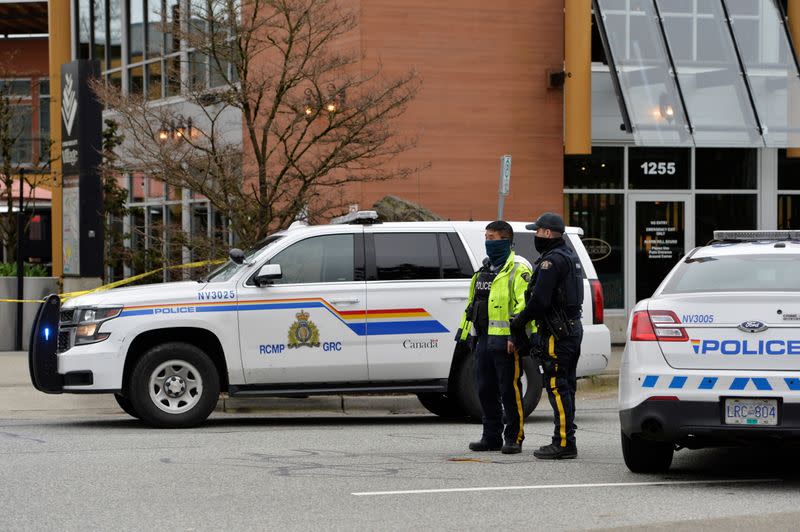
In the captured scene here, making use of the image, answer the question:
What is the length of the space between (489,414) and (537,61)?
12.1m

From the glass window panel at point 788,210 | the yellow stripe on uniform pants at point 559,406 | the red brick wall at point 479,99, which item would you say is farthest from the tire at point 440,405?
the glass window panel at point 788,210

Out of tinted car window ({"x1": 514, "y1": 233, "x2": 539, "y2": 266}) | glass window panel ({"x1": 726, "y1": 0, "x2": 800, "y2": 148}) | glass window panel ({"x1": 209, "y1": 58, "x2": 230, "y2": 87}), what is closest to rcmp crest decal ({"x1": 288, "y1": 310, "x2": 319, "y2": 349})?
tinted car window ({"x1": 514, "y1": 233, "x2": 539, "y2": 266})

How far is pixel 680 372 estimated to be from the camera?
8.47 metres

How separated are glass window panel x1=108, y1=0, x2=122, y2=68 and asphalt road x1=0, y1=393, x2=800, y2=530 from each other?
17.5m

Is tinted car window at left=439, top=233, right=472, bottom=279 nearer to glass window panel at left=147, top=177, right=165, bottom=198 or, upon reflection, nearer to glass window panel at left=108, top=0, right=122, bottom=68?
glass window panel at left=147, top=177, right=165, bottom=198

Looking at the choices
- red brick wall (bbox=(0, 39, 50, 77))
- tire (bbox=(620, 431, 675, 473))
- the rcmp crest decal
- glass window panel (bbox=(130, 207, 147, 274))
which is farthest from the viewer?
red brick wall (bbox=(0, 39, 50, 77))

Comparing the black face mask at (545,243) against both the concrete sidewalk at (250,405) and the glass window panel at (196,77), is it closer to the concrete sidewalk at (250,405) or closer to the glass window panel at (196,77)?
the concrete sidewalk at (250,405)

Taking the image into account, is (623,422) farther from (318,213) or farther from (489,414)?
(318,213)

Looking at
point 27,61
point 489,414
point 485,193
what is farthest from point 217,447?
point 27,61

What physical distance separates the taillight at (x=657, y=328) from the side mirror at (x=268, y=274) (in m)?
4.21

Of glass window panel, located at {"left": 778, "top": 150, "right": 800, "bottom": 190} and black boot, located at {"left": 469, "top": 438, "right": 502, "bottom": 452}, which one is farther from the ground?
glass window panel, located at {"left": 778, "top": 150, "right": 800, "bottom": 190}

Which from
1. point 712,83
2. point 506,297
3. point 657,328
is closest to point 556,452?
point 506,297

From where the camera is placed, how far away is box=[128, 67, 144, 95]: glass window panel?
27.5 metres

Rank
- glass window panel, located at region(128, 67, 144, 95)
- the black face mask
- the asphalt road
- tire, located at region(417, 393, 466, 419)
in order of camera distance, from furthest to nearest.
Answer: glass window panel, located at region(128, 67, 144, 95) → tire, located at region(417, 393, 466, 419) → the black face mask → the asphalt road
